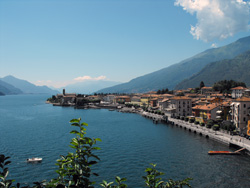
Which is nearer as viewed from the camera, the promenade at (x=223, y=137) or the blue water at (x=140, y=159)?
the blue water at (x=140, y=159)

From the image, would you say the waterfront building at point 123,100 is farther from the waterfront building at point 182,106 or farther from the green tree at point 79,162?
the green tree at point 79,162

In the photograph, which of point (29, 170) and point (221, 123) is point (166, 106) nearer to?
point (221, 123)

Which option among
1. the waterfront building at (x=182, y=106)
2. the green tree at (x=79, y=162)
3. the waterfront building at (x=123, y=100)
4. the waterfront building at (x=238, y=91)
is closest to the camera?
the green tree at (x=79, y=162)

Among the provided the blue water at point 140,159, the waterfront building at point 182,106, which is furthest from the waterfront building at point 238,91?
the blue water at point 140,159

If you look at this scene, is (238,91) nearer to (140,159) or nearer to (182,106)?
(182,106)

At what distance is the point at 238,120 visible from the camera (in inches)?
1969

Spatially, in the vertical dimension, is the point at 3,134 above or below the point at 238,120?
below

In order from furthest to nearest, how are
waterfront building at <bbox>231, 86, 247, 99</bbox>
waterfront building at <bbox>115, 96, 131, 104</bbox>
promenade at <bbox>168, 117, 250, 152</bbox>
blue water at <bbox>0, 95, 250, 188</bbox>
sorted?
waterfront building at <bbox>115, 96, 131, 104</bbox> → waterfront building at <bbox>231, 86, 247, 99</bbox> → promenade at <bbox>168, 117, 250, 152</bbox> → blue water at <bbox>0, 95, 250, 188</bbox>

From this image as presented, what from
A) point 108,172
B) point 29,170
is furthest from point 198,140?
point 29,170

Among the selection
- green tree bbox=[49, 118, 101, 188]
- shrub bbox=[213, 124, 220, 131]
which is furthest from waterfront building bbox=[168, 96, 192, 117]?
green tree bbox=[49, 118, 101, 188]

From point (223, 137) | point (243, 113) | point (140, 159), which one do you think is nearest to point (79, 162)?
point (140, 159)

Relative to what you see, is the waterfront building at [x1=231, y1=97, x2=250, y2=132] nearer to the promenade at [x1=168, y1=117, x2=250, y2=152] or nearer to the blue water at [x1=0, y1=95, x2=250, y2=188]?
the promenade at [x1=168, y1=117, x2=250, y2=152]

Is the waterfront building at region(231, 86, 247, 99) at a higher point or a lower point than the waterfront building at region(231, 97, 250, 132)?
higher

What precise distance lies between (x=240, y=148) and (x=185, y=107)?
147 feet
